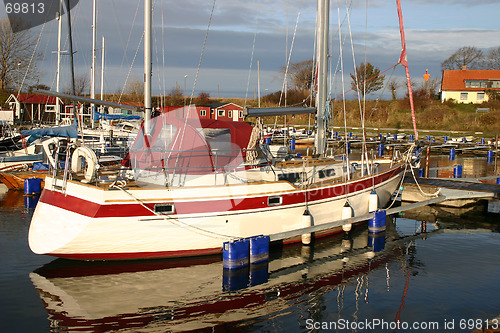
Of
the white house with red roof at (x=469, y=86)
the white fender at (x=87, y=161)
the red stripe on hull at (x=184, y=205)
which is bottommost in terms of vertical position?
the red stripe on hull at (x=184, y=205)

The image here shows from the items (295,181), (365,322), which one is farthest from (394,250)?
(365,322)

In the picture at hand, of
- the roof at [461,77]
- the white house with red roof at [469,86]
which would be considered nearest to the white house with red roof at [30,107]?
the white house with red roof at [469,86]

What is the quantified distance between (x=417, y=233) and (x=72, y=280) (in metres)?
11.5

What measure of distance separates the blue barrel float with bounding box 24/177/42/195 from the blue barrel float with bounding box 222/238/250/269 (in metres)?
13.5

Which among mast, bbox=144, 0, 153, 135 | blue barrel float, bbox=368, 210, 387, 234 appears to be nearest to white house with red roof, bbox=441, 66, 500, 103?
blue barrel float, bbox=368, 210, 387, 234

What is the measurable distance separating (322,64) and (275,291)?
337 inches

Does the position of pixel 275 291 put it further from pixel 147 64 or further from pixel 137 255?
pixel 147 64

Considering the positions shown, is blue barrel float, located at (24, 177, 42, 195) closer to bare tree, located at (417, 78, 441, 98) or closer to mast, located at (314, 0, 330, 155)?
mast, located at (314, 0, 330, 155)

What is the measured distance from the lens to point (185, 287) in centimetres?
1081

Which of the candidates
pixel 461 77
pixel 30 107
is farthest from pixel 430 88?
pixel 30 107

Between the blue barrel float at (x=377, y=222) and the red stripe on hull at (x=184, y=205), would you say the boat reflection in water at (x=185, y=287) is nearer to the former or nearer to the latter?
the blue barrel float at (x=377, y=222)

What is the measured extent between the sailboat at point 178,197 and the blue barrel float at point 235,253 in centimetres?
90

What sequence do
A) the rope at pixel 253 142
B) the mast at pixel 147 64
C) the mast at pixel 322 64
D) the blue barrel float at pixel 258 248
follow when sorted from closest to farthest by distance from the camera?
the blue barrel float at pixel 258 248
the mast at pixel 147 64
the rope at pixel 253 142
the mast at pixel 322 64

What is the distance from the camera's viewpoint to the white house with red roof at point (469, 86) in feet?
231
